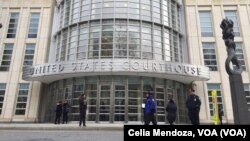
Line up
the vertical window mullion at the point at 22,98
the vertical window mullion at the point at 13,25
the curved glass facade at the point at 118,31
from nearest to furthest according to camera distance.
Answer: the curved glass facade at the point at 118,31 → the vertical window mullion at the point at 22,98 → the vertical window mullion at the point at 13,25

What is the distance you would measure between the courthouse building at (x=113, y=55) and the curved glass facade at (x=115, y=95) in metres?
0.09

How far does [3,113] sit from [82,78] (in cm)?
1014

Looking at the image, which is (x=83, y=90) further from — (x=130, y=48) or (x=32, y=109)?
(x=32, y=109)

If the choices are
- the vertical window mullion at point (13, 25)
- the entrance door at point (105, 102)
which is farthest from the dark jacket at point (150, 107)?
the vertical window mullion at point (13, 25)

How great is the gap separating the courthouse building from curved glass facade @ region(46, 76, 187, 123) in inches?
3.4

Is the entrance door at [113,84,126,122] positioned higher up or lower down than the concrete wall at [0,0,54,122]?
lower down

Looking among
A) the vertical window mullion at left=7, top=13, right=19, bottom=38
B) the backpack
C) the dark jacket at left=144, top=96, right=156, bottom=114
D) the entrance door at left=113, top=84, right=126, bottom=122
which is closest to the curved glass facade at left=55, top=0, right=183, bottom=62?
the entrance door at left=113, top=84, right=126, bottom=122

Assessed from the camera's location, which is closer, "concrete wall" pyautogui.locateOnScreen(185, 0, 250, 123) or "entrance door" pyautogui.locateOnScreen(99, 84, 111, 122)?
"entrance door" pyautogui.locateOnScreen(99, 84, 111, 122)

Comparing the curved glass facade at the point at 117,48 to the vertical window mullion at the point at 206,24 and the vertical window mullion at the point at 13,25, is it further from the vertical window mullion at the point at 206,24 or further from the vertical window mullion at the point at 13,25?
the vertical window mullion at the point at 13,25

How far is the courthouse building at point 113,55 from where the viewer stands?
22.2 meters

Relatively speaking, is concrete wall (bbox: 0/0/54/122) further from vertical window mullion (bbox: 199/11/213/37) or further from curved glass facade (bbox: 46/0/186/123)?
vertical window mullion (bbox: 199/11/213/37)

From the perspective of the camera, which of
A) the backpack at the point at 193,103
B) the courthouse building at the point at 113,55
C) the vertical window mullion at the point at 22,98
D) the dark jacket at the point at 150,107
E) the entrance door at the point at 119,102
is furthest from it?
the vertical window mullion at the point at 22,98

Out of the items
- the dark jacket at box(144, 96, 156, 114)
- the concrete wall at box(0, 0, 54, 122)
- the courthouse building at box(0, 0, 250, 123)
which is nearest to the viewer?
the dark jacket at box(144, 96, 156, 114)

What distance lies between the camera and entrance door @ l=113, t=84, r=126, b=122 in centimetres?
2178
